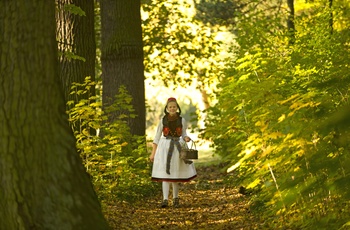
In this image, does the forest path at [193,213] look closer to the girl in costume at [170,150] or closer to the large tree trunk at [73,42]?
the girl in costume at [170,150]

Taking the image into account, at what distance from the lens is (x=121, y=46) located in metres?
15.7

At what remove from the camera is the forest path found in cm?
975

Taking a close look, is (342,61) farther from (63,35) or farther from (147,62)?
(147,62)

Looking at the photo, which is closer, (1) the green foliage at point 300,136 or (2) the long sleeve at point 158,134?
(1) the green foliage at point 300,136

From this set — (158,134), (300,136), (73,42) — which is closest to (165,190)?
(158,134)

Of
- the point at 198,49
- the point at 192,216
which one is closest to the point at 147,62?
the point at 198,49

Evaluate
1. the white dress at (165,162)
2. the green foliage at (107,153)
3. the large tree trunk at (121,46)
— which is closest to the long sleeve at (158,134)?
the white dress at (165,162)

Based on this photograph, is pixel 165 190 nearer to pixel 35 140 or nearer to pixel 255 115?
pixel 255 115

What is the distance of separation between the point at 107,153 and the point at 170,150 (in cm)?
112

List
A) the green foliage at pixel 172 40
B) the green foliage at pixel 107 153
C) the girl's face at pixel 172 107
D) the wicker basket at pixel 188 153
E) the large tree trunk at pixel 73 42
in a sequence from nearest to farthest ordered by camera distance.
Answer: the green foliage at pixel 107 153 < the large tree trunk at pixel 73 42 < the wicker basket at pixel 188 153 < the girl's face at pixel 172 107 < the green foliage at pixel 172 40

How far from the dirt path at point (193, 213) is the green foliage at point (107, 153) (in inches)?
14.0

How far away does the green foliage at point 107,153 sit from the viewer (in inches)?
445

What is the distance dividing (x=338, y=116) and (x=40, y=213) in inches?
110

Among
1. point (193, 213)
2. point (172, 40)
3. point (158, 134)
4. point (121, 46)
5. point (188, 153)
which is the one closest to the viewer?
point (193, 213)
